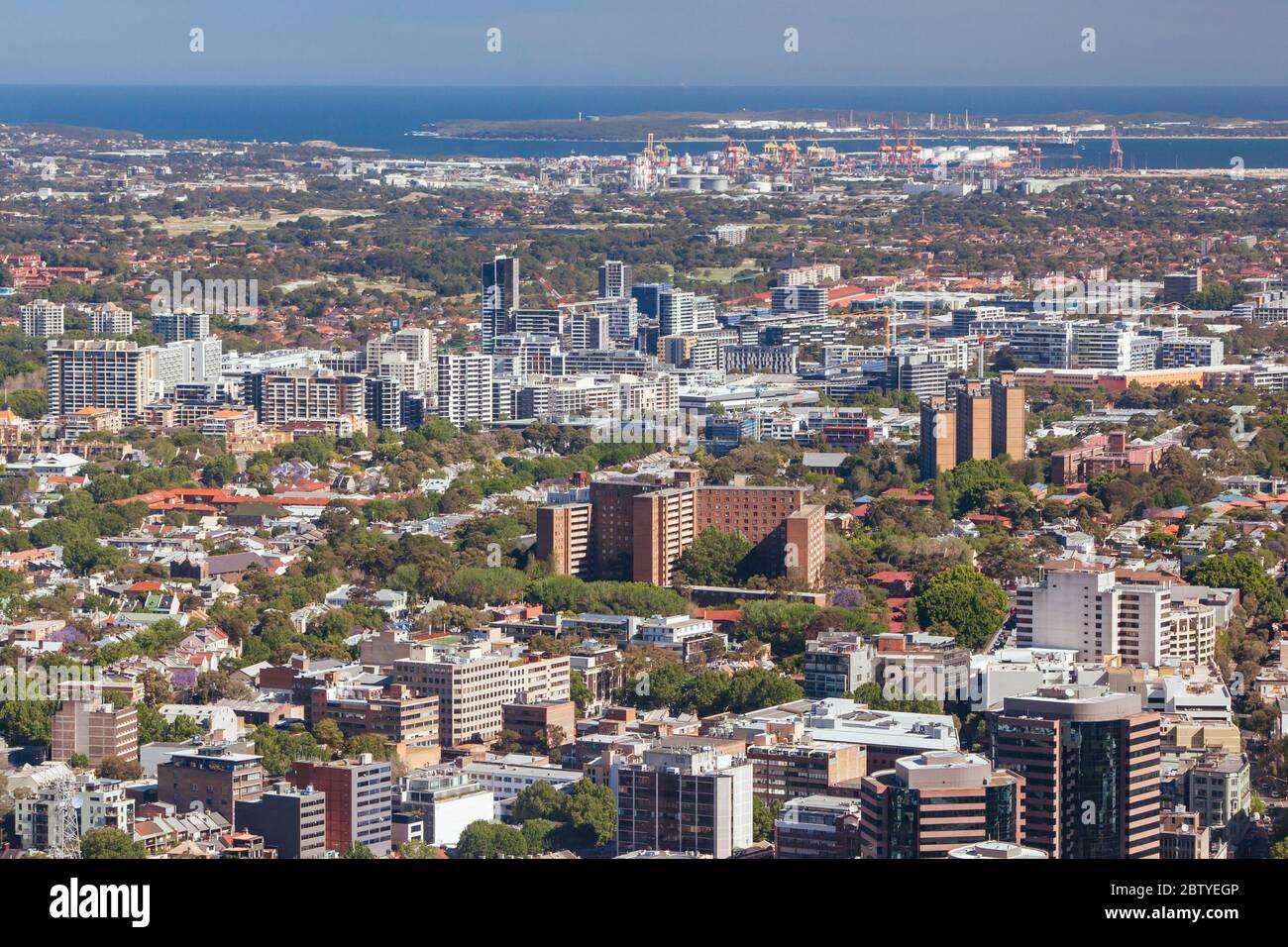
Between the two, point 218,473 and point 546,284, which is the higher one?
point 546,284

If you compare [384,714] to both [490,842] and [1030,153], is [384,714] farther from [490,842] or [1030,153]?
[1030,153]

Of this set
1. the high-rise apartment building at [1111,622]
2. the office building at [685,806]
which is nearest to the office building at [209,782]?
the office building at [685,806]

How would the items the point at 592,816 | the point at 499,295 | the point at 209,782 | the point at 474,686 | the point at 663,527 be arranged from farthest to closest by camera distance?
1. the point at 499,295
2. the point at 663,527
3. the point at 474,686
4. the point at 209,782
5. the point at 592,816

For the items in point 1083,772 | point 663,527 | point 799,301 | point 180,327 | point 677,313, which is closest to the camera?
point 1083,772

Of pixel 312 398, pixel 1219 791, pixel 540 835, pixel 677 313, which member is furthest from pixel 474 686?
pixel 677 313

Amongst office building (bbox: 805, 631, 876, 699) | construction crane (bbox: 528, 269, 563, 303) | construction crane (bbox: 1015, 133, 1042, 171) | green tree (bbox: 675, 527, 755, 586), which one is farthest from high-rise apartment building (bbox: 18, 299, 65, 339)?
construction crane (bbox: 1015, 133, 1042, 171)

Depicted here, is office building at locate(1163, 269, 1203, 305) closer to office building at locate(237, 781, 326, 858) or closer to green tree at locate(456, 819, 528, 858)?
green tree at locate(456, 819, 528, 858)

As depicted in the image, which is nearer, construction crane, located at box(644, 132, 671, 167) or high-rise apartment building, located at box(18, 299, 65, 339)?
high-rise apartment building, located at box(18, 299, 65, 339)
